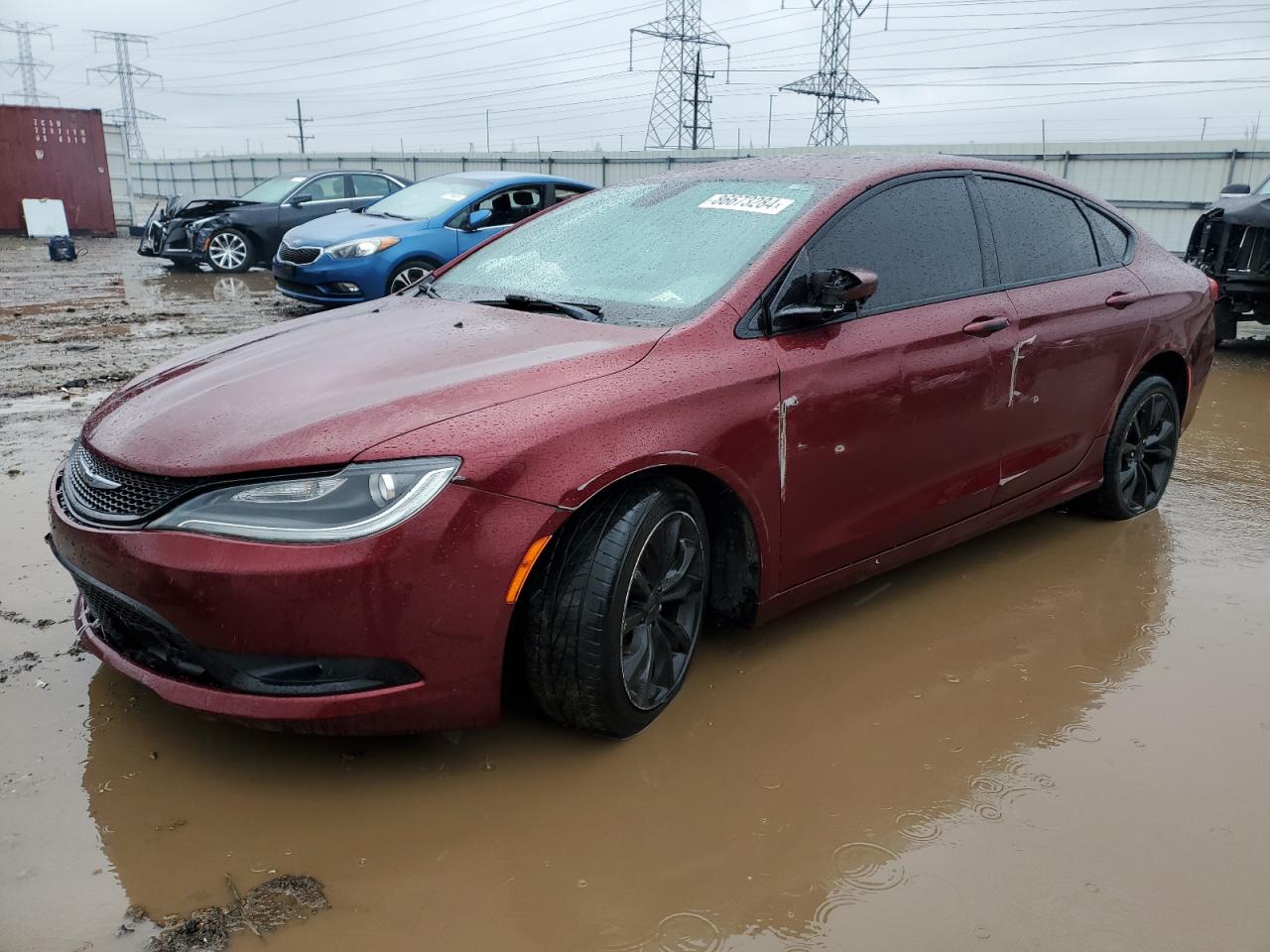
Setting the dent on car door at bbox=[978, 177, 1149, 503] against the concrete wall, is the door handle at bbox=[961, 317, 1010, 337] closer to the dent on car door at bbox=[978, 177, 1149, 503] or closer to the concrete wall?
the dent on car door at bbox=[978, 177, 1149, 503]

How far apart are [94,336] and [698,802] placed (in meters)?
8.66

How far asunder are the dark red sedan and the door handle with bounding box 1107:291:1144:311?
0.10ft

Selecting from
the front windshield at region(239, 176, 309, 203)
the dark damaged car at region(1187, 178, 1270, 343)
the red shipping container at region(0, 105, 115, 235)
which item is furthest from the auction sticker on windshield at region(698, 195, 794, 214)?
the red shipping container at region(0, 105, 115, 235)

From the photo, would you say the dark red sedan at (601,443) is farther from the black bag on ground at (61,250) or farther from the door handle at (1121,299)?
the black bag on ground at (61,250)

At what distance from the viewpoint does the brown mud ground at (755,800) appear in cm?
216

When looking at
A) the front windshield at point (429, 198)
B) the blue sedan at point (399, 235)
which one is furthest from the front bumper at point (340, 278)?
the front windshield at point (429, 198)

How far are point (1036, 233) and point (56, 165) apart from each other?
25.2 m

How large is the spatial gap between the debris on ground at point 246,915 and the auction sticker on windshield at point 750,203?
2.33 m

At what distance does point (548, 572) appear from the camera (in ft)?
8.36

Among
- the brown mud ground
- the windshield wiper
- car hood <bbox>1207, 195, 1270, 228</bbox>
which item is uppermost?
car hood <bbox>1207, 195, 1270, 228</bbox>

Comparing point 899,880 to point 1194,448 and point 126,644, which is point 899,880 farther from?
point 1194,448

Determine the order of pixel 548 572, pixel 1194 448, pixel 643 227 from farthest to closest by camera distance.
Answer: pixel 1194 448, pixel 643 227, pixel 548 572

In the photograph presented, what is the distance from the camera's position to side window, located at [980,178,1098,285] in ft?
12.6

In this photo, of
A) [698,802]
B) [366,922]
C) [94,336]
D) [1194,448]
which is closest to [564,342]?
[698,802]
